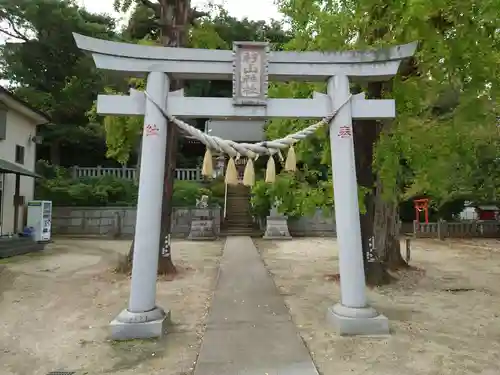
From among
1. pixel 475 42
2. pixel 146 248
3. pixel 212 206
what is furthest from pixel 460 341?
pixel 212 206

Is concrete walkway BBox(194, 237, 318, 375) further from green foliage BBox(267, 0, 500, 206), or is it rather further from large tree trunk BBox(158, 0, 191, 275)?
green foliage BBox(267, 0, 500, 206)

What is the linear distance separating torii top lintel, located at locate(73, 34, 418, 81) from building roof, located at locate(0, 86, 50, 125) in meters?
10.3

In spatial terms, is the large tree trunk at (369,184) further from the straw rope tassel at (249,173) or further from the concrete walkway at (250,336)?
the straw rope tassel at (249,173)

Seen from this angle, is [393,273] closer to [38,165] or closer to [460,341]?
[460,341]

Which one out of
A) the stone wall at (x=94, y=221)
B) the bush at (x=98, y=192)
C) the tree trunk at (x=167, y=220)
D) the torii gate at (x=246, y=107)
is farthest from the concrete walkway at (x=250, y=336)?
the bush at (x=98, y=192)

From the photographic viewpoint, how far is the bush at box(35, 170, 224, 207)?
69.3 feet

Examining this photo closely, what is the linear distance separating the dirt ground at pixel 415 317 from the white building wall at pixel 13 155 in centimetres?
1053

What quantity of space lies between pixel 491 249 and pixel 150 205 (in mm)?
15920

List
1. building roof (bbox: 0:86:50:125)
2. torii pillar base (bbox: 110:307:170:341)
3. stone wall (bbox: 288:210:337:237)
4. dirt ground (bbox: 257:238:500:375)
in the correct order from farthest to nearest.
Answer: stone wall (bbox: 288:210:337:237)
building roof (bbox: 0:86:50:125)
torii pillar base (bbox: 110:307:170:341)
dirt ground (bbox: 257:238:500:375)

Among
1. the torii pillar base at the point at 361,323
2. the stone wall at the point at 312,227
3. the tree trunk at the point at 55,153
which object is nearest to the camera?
the torii pillar base at the point at 361,323

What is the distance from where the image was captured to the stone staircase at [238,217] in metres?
21.5

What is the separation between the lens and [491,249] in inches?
661

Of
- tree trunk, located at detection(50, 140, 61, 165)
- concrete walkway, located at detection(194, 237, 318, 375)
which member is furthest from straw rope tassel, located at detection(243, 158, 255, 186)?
tree trunk, located at detection(50, 140, 61, 165)

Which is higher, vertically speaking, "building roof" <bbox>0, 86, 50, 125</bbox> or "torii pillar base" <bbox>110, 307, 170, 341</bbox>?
"building roof" <bbox>0, 86, 50, 125</bbox>
